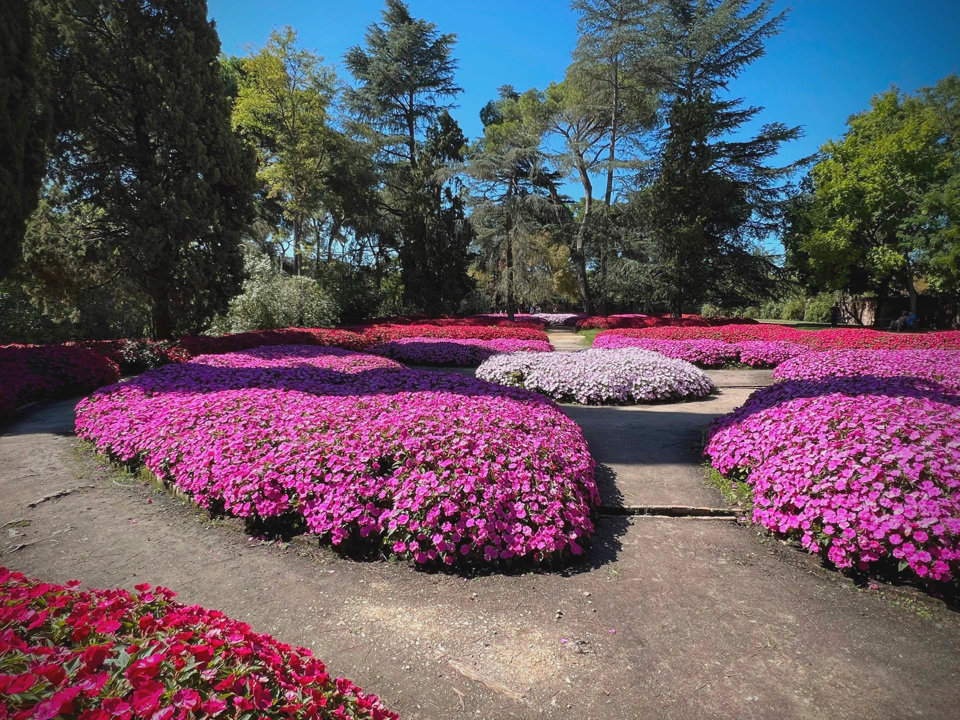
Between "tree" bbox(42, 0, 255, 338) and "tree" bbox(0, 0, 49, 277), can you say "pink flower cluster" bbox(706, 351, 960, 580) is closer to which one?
"tree" bbox(0, 0, 49, 277)

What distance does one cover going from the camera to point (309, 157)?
850 inches

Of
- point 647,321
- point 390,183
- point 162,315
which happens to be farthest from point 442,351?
point 390,183

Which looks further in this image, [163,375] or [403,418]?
[163,375]

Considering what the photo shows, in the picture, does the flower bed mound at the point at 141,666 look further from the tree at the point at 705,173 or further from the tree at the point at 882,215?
the tree at the point at 882,215

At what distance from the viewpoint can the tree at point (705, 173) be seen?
18.7 m

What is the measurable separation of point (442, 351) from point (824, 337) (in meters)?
9.18

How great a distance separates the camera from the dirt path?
72.3 inches

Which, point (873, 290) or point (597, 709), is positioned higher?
point (873, 290)

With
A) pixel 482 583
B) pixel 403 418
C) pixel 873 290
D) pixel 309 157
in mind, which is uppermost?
pixel 309 157

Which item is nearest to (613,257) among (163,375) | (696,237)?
(696,237)

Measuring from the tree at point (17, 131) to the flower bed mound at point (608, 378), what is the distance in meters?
7.61

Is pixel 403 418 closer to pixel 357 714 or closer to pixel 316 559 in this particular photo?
pixel 316 559

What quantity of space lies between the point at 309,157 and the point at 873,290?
2890 centimetres

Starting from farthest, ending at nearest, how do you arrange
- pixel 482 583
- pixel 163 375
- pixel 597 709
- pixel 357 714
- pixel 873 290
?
pixel 873 290
pixel 163 375
pixel 482 583
pixel 597 709
pixel 357 714
